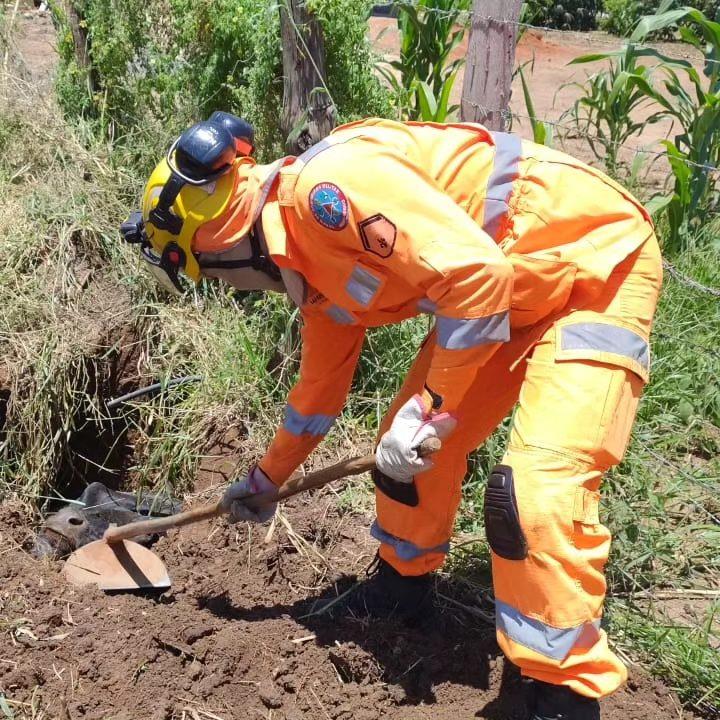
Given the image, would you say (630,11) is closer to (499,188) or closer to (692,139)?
(692,139)

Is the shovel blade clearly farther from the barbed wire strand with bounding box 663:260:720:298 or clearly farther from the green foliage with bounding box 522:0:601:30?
the green foliage with bounding box 522:0:601:30

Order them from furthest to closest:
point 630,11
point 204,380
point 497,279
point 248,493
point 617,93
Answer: point 630,11, point 617,93, point 204,380, point 248,493, point 497,279

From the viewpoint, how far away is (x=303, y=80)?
3805 mm

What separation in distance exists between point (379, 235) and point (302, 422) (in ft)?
3.02

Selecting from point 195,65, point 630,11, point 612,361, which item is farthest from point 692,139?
point 630,11

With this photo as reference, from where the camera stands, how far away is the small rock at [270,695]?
277 centimetres

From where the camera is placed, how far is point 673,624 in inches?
116

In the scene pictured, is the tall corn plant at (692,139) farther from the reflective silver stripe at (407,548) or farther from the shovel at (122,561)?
the shovel at (122,561)

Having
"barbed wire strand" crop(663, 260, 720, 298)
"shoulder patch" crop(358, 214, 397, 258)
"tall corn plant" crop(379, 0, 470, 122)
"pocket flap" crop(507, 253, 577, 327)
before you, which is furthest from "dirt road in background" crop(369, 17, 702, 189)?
"shoulder patch" crop(358, 214, 397, 258)

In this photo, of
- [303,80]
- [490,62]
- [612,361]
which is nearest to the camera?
[612,361]

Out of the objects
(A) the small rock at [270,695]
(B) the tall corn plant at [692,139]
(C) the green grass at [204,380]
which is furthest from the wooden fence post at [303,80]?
(A) the small rock at [270,695]

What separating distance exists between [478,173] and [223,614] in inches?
73.3

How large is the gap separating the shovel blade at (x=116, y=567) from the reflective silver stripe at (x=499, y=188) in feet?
6.48

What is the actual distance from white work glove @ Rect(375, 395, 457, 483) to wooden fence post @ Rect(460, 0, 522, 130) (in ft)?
5.07
